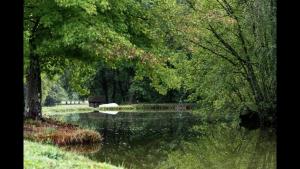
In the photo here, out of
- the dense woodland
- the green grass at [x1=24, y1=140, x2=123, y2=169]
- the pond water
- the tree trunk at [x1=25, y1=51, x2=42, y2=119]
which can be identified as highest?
the dense woodland

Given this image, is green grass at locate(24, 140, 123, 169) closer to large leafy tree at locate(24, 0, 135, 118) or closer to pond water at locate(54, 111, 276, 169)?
pond water at locate(54, 111, 276, 169)

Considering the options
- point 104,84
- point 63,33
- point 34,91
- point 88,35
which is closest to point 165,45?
point 34,91

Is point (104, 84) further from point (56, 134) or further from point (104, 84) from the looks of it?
point (56, 134)

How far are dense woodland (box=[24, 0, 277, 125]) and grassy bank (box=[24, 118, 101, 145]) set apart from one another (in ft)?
7.23

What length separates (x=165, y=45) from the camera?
106ft

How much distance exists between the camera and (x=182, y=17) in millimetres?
34125

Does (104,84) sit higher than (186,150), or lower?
higher

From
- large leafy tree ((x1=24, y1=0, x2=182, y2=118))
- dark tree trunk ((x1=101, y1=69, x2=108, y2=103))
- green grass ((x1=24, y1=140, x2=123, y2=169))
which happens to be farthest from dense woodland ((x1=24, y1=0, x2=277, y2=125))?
dark tree trunk ((x1=101, y1=69, x2=108, y2=103))

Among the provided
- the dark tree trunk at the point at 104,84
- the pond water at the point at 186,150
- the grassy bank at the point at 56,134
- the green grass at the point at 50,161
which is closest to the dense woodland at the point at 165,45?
the grassy bank at the point at 56,134

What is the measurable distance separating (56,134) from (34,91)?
5.21 meters

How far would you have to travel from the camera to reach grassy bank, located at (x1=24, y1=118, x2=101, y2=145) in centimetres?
2231

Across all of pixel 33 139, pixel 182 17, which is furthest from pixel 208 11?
pixel 33 139
